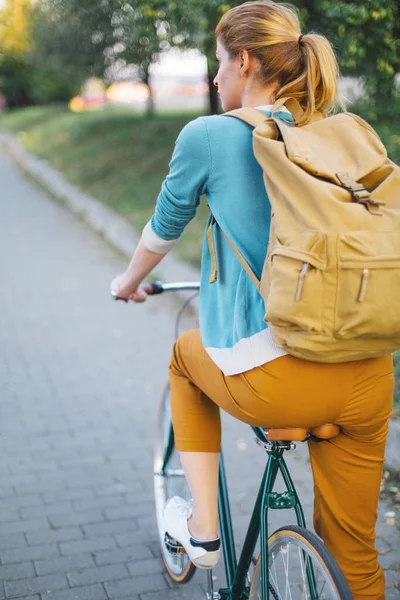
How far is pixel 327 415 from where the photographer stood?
2246 millimetres

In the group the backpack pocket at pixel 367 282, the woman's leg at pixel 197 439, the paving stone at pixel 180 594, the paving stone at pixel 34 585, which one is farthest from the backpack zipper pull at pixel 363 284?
the paving stone at pixel 34 585

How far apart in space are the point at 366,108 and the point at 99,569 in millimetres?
8100

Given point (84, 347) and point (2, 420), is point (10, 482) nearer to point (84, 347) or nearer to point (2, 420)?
point (2, 420)

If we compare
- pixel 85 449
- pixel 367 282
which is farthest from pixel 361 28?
pixel 367 282

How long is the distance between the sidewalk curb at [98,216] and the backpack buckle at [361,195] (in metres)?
5.25

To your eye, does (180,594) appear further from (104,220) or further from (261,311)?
(104,220)

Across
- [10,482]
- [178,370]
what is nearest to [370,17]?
[10,482]

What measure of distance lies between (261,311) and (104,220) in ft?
33.7

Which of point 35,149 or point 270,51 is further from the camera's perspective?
point 35,149

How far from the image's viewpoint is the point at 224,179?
2260 millimetres

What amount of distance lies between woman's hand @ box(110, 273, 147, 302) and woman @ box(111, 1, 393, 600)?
0.93 ft

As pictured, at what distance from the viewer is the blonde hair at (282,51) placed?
2.28 metres

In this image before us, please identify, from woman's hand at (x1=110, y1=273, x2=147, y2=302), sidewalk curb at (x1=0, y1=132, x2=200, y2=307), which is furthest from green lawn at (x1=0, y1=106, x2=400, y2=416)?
woman's hand at (x1=110, y1=273, x2=147, y2=302)

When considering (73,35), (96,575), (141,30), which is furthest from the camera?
(73,35)
